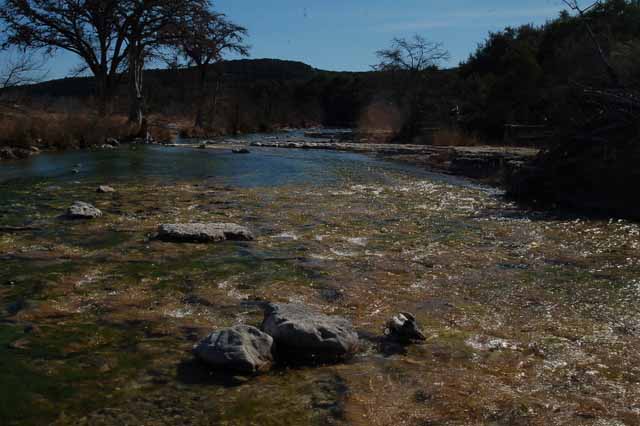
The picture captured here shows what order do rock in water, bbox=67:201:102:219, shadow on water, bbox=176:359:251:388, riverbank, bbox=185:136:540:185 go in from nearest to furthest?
1. shadow on water, bbox=176:359:251:388
2. rock in water, bbox=67:201:102:219
3. riverbank, bbox=185:136:540:185

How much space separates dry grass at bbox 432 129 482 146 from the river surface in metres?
10.3

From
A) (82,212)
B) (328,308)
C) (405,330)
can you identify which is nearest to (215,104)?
(82,212)

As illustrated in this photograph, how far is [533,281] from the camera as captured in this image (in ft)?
14.2

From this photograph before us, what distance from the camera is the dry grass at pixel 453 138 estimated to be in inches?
688

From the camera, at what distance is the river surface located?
246cm

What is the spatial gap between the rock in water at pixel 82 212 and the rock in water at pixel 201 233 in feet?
3.94

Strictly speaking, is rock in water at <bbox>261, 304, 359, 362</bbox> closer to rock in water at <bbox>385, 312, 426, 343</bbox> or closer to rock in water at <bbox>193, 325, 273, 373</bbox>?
rock in water at <bbox>193, 325, 273, 373</bbox>

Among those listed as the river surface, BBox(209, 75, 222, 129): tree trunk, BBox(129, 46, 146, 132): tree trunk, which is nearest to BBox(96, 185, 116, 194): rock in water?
the river surface

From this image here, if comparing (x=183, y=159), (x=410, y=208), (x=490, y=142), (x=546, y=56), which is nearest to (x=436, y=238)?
(x=410, y=208)

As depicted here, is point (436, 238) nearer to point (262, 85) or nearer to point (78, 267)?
point (78, 267)

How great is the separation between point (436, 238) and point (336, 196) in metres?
2.83

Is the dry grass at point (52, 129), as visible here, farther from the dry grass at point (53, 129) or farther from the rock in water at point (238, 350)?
the rock in water at point (238, 350)

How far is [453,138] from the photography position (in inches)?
711

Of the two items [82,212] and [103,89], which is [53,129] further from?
[82,212]
